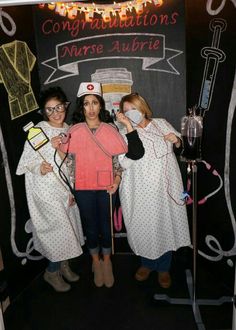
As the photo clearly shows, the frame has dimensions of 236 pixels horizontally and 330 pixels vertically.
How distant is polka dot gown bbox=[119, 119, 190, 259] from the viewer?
8.92 ft

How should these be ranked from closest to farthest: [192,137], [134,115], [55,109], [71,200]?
1. [192,137]
2. [134,115]
3. [55,109]
4. [71,200]

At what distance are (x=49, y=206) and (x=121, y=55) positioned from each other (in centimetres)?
138

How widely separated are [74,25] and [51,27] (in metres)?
0.19

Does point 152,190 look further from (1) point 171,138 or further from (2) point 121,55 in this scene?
(2) point 121,55

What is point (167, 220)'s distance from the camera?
9.22 feet

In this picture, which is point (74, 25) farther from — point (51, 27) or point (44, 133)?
point (44, 133)

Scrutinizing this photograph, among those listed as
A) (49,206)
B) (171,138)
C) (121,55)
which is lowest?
(49,206)

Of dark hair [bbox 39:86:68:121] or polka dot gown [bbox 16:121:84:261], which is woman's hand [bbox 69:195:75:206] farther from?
dark hair [bbox 39:86:68:121]

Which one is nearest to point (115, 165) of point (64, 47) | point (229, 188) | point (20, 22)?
point (229, 188)

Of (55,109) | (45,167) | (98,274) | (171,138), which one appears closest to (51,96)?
(55,109)

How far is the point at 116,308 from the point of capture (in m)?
2.75

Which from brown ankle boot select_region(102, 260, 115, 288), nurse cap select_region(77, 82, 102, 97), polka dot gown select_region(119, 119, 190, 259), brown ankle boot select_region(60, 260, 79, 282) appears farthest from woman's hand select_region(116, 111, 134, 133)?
brown ankle boot select_region(60, 260, 79, 282)

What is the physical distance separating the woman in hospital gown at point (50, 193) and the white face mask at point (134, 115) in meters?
0.52

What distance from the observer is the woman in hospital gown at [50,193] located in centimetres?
271
